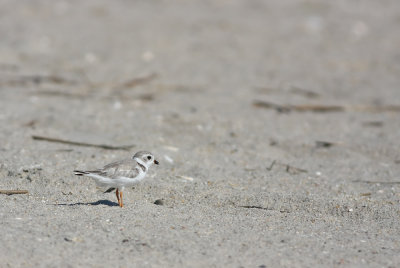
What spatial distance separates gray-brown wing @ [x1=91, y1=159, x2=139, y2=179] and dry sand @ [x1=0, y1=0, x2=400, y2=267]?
317mm

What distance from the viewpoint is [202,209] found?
18.4 ft

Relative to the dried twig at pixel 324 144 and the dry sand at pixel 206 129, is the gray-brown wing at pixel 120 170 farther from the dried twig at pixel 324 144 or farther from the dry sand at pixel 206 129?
the dried twig at pixel 324 144

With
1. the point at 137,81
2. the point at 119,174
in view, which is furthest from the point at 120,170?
the point at 137,81

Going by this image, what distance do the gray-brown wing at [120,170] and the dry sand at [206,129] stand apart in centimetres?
32

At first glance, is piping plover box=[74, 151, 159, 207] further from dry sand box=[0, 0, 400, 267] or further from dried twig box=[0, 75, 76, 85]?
dried twig box=[0, 75, 76, 85]

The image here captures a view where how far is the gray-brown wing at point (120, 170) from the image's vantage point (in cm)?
539

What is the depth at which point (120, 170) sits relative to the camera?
5461mm

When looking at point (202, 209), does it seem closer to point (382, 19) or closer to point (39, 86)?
point (39, 86)

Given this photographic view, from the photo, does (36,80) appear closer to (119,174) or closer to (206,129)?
(206,129)

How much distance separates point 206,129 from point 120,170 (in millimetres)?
3066

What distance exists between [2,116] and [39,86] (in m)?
2.14

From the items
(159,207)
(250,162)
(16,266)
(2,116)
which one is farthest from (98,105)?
(16,266)

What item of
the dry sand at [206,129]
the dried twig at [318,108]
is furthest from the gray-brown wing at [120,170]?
the dried twig at [318,108]

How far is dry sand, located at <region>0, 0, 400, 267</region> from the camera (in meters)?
4.77
